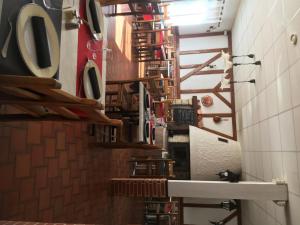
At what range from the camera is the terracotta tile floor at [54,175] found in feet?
5.99

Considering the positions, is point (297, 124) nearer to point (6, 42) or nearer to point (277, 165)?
point (277, 165)

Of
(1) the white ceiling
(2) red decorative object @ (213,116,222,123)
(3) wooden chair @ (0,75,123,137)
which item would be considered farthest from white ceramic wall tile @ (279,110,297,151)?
(2) red decorative object @ (213,116,222,123)

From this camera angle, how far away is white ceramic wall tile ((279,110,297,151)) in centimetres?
264

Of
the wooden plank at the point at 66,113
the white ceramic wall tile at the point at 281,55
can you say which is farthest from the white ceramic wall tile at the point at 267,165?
the wooden plank at the point at 66,113

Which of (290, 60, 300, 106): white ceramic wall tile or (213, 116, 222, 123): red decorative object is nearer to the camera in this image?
(290, 60, 300, 106): white ceramic wall tile

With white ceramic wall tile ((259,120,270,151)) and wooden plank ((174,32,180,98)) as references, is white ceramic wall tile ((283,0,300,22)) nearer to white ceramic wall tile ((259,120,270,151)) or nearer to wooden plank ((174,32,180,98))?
white ceramic wall tile ((259,120,270,151))

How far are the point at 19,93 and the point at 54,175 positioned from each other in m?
1.46

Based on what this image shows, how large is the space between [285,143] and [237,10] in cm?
396

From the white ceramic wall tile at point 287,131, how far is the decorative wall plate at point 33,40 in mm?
2346

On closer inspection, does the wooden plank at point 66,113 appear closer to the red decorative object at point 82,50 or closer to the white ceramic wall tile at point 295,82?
the red decorative object at point 82,50

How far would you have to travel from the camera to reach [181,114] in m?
5.95

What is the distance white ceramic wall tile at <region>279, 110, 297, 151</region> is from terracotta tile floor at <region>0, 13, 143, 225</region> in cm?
209

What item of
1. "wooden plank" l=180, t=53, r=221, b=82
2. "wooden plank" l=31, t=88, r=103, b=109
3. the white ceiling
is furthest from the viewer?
"wooden plank" l=180, t=53, r=221, b=82

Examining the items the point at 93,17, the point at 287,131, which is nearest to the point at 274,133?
the point at 287,131
